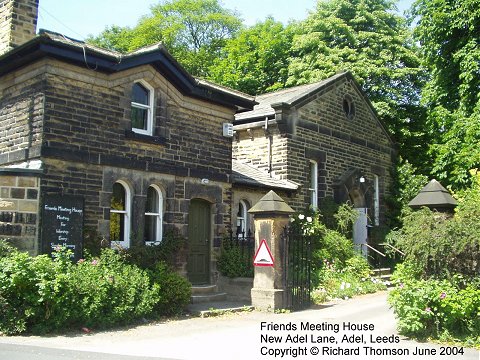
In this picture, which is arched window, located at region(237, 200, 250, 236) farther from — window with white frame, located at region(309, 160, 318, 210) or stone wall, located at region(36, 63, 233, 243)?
window with white frame, located at region(309, 160, 318, 210)

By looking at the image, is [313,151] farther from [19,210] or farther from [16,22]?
[19,210]

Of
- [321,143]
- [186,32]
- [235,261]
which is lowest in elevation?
[235,261]

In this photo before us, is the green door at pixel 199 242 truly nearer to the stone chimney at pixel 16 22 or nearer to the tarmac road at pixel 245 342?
the tarmac road at pixel 245 342

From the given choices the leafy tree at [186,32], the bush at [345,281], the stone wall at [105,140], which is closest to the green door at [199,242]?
the stone wall at [105,140]

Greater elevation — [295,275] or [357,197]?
[357,197]

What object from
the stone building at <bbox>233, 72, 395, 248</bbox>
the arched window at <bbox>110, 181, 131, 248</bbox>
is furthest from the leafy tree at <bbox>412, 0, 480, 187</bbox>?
the arched window at <bbox>110, 181, 131, 248</bbox>

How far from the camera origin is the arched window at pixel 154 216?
13398mm

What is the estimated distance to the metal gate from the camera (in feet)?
41.6

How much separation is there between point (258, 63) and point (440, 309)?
2676 cm

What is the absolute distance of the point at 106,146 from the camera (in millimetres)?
12344

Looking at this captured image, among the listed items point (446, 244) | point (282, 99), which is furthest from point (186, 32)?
point (446, 244)

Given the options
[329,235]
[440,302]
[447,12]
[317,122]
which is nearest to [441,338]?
[440,302]

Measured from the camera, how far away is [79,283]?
9.84 m

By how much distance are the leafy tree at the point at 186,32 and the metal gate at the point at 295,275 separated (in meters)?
27.2
